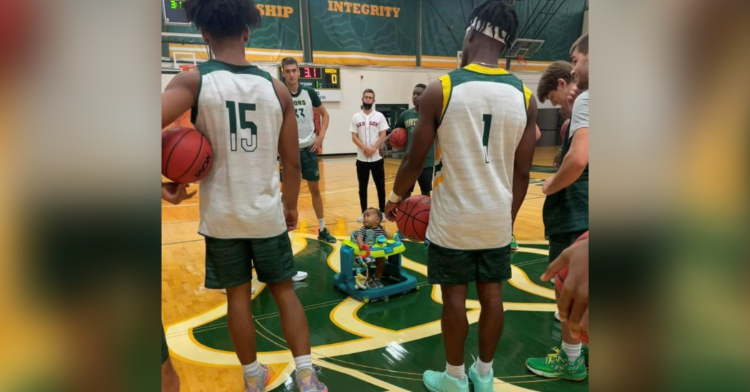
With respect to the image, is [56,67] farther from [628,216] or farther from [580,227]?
[580,227]

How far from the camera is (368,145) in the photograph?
5625 millimetres

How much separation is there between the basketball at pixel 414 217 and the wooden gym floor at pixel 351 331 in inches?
30.0

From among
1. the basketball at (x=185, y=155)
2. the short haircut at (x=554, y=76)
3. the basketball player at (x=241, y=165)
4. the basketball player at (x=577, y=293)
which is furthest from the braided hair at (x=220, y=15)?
the basketball player at (x=577, y=293)

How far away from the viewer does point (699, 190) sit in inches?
18.6

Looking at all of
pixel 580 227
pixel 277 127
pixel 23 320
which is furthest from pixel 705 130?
pixel 580 227

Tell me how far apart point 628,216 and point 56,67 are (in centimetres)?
60

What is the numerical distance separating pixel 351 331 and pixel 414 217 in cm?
99

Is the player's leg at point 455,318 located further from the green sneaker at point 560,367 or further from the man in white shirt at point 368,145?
the man in white shirt at point 368,145

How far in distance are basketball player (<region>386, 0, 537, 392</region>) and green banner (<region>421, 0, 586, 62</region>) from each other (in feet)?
48.0

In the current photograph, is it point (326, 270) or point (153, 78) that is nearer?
point (153, 78)

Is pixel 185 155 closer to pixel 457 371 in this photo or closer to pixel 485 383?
pixel 457 371

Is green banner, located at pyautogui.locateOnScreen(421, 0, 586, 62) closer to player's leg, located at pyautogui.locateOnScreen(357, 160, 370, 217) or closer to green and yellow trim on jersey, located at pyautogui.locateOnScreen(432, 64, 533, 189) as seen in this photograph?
player's leg, located at pyautogui.locateOnScreen(357, 160, 370, 217)

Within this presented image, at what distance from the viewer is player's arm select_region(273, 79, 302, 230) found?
2092mm

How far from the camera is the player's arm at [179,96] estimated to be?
1745 mm
